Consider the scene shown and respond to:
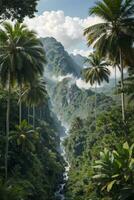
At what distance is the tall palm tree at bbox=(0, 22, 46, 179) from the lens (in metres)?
45.2

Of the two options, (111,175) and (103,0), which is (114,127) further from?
(111,175)

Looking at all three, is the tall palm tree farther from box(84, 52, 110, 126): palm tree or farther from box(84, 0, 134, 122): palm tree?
box(84, 52, 110, 126): palm tree

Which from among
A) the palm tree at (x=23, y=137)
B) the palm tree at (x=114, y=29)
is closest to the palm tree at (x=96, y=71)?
the palm tree at (x=23, y=137)

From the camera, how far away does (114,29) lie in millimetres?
39188

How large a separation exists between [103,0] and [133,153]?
1574cm

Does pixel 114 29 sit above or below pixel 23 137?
above

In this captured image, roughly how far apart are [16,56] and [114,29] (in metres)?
11.4

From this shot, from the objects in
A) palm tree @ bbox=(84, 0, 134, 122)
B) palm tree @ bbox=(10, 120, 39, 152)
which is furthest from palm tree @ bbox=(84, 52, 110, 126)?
palm tree @ bbox=(84, 0, 134, 122)

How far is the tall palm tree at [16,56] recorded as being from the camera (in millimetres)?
45222

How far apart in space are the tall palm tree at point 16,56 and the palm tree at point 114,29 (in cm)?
862

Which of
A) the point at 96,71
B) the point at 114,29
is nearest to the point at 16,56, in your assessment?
the point at 114,29

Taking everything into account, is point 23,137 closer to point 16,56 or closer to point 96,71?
point 16,56

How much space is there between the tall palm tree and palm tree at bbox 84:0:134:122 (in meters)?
8.62

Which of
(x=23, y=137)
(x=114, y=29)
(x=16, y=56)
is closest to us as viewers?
(x=114, y=29)
